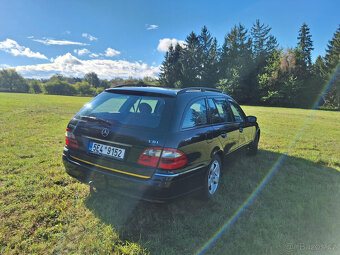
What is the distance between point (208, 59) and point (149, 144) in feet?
163

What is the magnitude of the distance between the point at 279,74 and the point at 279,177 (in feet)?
135

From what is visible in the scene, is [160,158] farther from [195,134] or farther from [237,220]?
[237,220]

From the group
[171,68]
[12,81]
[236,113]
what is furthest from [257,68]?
[12,81]

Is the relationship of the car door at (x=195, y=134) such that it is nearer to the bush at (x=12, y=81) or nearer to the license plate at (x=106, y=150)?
the license plate at (x=106, y=150)

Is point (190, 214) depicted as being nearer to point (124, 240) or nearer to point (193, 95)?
point (124, 240)

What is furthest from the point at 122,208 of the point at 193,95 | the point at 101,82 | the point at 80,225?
the point at 101,82

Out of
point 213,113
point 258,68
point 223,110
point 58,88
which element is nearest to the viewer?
point 213,113

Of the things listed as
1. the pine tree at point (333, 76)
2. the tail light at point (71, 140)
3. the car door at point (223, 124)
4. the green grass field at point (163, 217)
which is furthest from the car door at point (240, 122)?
the pine tree at point (333, 76)

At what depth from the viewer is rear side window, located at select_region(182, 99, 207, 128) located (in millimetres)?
2590

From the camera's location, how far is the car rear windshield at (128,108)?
245 cm

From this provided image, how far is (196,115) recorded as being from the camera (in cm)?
285

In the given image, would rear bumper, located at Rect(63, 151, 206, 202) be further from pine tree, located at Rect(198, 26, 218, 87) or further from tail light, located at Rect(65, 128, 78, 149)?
pine tree, located at Rect(198, 26, 218, 87)

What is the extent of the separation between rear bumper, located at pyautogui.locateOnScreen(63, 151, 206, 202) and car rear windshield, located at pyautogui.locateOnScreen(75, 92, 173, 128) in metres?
0.62

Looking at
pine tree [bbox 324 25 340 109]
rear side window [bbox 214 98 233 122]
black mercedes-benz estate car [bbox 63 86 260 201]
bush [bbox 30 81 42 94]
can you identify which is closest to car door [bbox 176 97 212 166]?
black mercedes-benz estate car [bbox 63 86 260 201]
